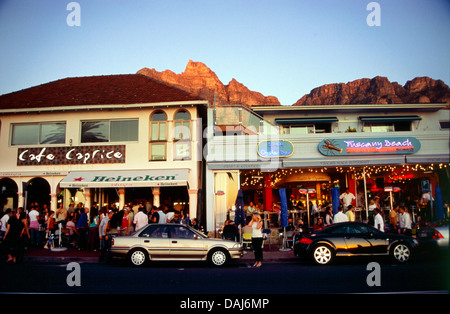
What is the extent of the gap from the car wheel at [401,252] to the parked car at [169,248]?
4.89 meters

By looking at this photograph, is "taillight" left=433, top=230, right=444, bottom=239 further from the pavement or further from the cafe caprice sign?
the cafe caprice sign

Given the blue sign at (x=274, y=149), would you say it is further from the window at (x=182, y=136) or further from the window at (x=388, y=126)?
the window at (x=388, y=126)

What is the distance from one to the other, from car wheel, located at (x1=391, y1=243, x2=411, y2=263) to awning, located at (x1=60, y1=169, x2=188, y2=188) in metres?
10.1

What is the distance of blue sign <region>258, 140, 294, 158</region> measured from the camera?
19109 mm

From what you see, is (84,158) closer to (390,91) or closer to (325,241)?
(325,241)

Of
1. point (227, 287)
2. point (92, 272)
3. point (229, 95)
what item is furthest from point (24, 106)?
point (229, 95)

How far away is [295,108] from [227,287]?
50.8 feet

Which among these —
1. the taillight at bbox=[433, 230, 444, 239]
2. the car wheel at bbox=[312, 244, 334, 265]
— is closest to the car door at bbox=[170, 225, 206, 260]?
the car wheel at bbox=[312, 244, 334, 265]

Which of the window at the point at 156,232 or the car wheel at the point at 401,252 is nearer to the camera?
the car wheel at the point at 401,252

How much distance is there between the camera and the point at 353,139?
63.3 ft

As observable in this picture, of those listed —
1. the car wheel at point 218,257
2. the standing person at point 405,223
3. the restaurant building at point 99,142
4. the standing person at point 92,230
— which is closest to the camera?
the car wheel at point 218,257

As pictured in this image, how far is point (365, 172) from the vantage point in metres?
21.1

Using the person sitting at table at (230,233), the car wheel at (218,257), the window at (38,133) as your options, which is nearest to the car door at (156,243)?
the car wheel at (218,257)

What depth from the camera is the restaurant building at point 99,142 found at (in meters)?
19.5
